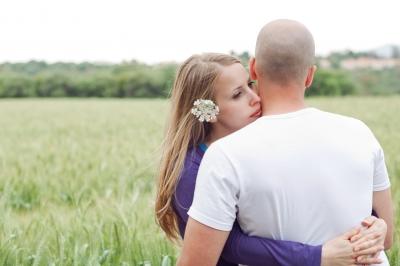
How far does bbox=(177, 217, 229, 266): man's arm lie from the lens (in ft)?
6.08

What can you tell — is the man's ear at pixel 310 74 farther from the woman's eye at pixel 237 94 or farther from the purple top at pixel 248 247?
the purple top at pixel 248 247

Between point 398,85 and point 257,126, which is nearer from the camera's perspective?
point 257,126

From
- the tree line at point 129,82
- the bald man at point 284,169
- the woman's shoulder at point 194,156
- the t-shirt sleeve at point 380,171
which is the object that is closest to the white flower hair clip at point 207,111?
the woman's shoulder at point 194,156

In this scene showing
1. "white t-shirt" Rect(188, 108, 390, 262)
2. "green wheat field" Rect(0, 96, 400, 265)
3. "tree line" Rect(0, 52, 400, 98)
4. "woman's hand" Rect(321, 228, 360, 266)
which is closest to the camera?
"white t-shirt" Rect(188, 108, 390, 262)

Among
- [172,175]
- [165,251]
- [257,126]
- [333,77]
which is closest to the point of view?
[257,126]

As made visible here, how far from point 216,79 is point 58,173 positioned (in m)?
4.32

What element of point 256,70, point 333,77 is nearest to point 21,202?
point 256,70

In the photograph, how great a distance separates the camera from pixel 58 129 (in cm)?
1418

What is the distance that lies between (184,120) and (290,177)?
0.54m

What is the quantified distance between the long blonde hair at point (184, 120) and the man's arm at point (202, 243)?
29 cm

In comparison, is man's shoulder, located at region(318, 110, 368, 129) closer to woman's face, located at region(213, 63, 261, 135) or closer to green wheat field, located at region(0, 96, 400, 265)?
woman's face, located at region(213, 63, 261, 135)

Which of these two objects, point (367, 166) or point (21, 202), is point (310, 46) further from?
point (21, 202)

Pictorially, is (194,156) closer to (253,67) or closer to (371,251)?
(253,67)

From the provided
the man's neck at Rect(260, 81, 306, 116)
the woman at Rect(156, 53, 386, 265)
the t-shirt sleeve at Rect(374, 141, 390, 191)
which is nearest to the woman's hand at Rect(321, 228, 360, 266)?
the woman at Rect(156, 53, 386, 265)
